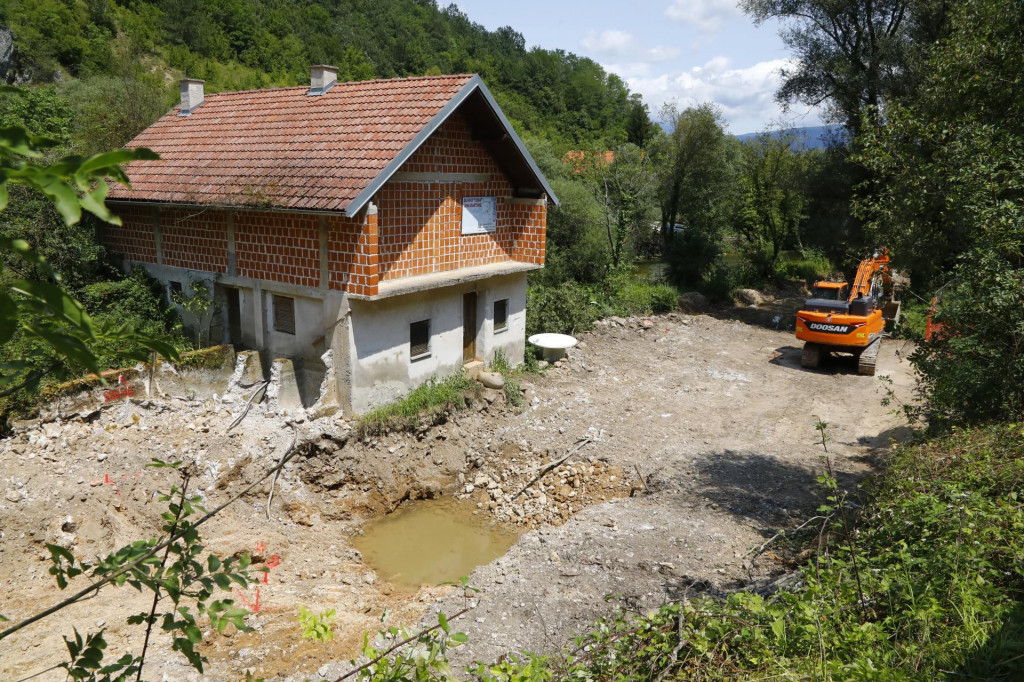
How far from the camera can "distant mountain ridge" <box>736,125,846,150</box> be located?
24938 millimetres

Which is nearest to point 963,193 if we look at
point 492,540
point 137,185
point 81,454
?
point 492,540

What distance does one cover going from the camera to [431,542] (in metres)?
11.1

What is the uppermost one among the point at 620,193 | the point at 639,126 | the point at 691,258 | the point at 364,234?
the point at 639,126

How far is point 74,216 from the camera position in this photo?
1.53m

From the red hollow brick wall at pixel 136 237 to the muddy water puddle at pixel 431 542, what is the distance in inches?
324

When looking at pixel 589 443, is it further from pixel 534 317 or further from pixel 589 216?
pixel 589 216

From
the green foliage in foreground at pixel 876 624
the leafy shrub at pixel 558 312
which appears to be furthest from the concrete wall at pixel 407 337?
the green foliage in foreground at pixel 876 624

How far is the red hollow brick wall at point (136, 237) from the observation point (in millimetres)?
14805

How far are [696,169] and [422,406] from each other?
18218 millimetres

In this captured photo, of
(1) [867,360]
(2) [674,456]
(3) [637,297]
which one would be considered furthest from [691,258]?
(2) [674,456]

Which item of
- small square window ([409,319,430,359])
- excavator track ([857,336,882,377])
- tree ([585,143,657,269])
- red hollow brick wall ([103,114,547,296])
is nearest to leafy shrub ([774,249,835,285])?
tree ([585,143,657,269])

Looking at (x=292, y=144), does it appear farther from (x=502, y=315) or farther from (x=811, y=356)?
(x=811, y=356)

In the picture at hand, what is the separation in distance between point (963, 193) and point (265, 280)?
11.4 meters

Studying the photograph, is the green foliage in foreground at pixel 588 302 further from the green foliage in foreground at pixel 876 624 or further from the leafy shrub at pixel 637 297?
the green foliage in foreground at pixel 876 624
